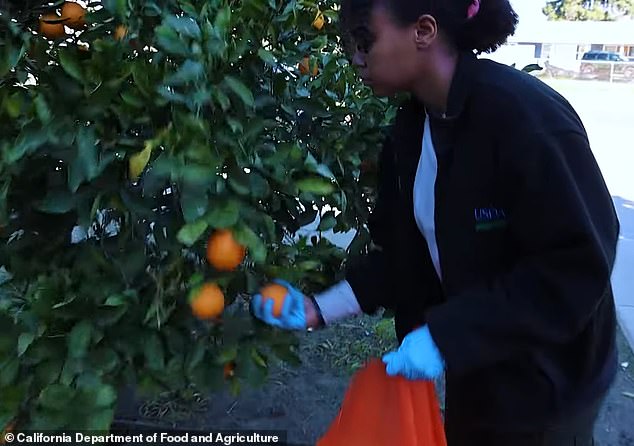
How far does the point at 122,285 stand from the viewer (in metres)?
1.53

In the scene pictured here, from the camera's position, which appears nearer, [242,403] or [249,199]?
[249,199]

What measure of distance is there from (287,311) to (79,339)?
433 mm

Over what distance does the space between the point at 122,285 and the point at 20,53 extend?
49cm

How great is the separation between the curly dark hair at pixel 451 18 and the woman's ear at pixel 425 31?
1 cm

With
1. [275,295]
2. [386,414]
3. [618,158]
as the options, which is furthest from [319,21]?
[618,158]

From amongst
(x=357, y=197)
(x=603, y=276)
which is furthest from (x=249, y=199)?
(x=357, y=197)

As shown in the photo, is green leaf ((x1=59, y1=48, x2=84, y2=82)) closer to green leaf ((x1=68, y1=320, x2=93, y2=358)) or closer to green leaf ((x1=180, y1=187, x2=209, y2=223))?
green leaf ((x1=180, y1=187, x2=209, y2=223))

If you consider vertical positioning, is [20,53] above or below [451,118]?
above

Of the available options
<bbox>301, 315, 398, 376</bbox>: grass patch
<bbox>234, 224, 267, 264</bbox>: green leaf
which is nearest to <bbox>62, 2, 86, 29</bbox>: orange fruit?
<bbox>234, 224, 267, 264</bbox>: green leaf

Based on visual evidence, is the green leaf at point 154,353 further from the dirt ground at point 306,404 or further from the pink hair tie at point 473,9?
the dirt ground at point 306,404

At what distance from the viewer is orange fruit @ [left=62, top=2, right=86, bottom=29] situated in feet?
5.61

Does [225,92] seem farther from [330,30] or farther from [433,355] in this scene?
[330,30]

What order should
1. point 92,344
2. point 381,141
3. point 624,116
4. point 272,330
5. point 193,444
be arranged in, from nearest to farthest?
point 92,344, point 272,330, point 381,141, point 193,444, point 624,116

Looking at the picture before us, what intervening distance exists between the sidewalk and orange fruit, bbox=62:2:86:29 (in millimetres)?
3284
